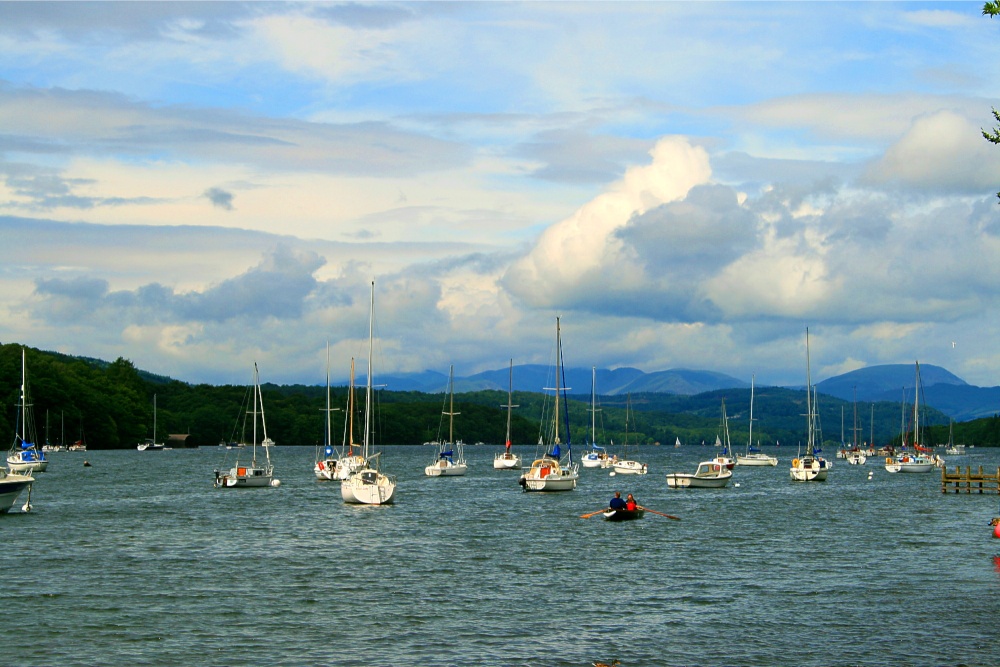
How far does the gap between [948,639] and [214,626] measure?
2547 cm

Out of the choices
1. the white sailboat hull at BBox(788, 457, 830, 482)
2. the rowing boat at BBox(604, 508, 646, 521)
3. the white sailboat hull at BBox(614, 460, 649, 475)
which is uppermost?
the rowing boat at BBox(604, 508, 646, 521)

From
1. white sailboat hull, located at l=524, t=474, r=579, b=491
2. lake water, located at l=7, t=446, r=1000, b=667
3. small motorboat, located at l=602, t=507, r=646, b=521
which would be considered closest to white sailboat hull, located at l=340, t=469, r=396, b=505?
lake water, located at l=7, t=446, r=1000, b=667

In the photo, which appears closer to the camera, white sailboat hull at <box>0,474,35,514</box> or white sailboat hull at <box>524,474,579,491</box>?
white sailboat hull at <box>0,474,35,514</box>

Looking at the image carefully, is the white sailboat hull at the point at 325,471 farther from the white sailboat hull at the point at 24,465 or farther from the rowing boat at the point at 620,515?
the rowing boat at the point at 620,515

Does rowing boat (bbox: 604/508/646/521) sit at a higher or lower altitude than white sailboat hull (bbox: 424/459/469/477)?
higher

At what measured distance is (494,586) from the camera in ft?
165

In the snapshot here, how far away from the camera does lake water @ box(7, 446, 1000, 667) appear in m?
36.6

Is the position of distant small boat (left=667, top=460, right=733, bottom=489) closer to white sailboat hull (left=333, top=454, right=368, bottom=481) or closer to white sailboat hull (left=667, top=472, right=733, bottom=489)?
white sailboat hull (left=667, top=472, right=733, bottom=489)

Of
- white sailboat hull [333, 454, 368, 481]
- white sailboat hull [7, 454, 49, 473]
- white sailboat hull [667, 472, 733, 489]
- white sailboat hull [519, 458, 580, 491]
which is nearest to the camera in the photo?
white sailboat hull [519, 458, 580, 491]

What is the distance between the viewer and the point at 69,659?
115 feet

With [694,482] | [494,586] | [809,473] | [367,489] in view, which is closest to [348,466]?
[367,489]

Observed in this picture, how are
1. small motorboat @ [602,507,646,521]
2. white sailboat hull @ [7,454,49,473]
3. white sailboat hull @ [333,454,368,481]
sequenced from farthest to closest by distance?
white sailboat hull @ [7,454,49,473] → white sailboat hull @ [333,454,368,481] → small motorboat @ [602,507,646,521]

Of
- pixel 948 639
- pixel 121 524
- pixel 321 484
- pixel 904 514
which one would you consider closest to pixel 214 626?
pixel 948 639

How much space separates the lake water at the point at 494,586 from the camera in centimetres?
3656
